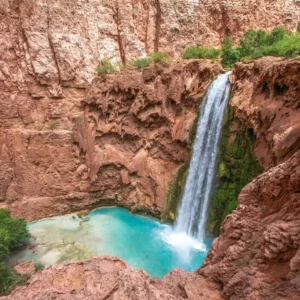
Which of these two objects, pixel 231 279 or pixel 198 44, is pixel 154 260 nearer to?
pixel 231 279

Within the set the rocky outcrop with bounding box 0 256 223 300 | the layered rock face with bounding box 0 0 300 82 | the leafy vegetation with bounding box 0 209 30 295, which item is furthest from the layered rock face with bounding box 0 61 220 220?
the rocky outcrop with bounding box 0 256 223 300

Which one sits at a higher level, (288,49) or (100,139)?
(288,49)

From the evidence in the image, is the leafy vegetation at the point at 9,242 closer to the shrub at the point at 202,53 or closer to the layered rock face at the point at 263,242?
the layered rock face at the point at 263,242

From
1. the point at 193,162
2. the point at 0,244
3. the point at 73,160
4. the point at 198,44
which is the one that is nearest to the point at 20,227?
the point at 0,244

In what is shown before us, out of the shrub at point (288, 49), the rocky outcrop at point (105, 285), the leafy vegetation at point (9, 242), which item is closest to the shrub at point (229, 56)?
the shrub at point (288, 49)

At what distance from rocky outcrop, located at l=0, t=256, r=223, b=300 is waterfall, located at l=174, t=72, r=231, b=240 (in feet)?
28.2

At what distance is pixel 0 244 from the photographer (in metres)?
9.80

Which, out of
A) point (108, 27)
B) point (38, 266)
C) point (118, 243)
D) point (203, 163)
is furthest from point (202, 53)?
point (38, 266)

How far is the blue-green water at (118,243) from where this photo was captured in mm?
11000

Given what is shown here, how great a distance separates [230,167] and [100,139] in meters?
7.79

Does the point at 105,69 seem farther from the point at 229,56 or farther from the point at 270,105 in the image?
the point at 270,105

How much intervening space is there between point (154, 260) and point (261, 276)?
8.28m

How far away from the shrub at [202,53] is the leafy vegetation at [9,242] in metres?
14.7

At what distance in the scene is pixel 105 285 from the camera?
3484 millimetres
